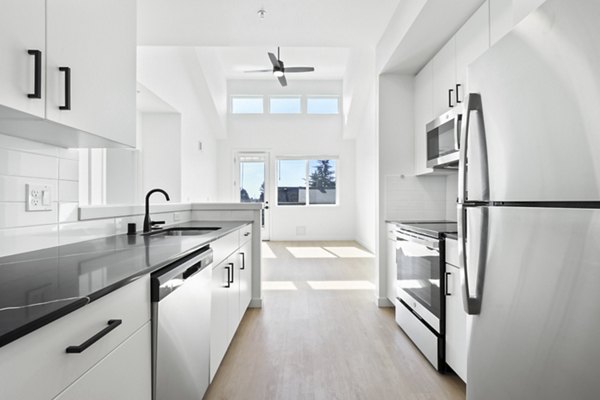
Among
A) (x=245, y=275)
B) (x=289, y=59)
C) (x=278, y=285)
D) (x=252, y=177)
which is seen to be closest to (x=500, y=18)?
(x=245, y=275)

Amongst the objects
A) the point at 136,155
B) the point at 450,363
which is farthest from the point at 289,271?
the point at 450,363

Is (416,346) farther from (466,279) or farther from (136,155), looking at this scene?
(136,155)

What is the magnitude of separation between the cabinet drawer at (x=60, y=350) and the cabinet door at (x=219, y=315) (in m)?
0.97

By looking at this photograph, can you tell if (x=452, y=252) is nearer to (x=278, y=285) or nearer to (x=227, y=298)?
(x=227, y=298)

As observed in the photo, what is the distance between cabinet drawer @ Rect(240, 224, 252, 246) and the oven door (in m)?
1.32

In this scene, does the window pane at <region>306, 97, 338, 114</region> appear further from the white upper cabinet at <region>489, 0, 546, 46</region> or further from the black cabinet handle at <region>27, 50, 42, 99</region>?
the black cabinet handle at <region>27, 50, 42, 99</region>

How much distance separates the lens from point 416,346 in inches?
103

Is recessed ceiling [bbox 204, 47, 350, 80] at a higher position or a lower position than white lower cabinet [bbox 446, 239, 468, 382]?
higher

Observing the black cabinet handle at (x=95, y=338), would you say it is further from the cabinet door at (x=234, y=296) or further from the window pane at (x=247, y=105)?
the window pane at (x=247, y=105)

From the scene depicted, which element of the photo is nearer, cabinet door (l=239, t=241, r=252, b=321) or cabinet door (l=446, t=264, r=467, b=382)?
cabinet door (l=446, t=264, r=467, b=382)

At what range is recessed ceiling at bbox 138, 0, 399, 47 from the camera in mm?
2904

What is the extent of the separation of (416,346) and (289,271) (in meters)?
2.77

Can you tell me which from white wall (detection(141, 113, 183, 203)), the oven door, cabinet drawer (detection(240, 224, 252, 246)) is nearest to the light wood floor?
the oven door

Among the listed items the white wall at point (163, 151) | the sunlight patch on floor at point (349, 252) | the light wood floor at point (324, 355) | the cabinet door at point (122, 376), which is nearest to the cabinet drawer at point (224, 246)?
the light wood floor at point (324, 355)
